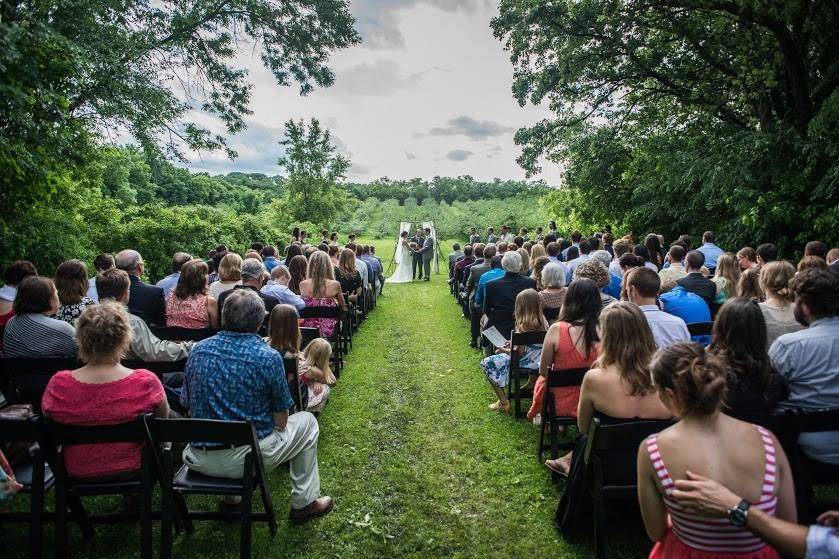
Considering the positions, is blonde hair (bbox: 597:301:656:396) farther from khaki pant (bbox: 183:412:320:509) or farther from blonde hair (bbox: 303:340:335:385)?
blonde hair (bbox: 303:340:335:385)

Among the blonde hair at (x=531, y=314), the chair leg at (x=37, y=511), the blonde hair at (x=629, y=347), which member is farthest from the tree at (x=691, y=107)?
the chair leg at (x=37, y=511)

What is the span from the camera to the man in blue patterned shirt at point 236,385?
3285 mm

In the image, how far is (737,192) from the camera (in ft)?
41.8

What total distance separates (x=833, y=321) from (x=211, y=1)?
14698mm

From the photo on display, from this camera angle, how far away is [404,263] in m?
19.9

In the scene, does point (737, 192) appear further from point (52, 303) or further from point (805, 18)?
point (52, 303)

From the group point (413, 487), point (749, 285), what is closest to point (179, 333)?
point (413, 487)

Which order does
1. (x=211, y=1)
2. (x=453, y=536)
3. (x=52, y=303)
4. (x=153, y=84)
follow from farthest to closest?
(x=211, y=1) < (x=153, y=84) < (x=52, y=303) < (x=453, y=536)

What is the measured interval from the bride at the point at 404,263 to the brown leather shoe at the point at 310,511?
1596 centimetres

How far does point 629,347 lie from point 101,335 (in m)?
3.25

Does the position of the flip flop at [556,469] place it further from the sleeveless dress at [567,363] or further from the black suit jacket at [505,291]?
the black suit jacket at [505,291]

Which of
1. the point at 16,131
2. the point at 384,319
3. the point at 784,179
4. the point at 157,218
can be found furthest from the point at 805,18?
the point at 157,218

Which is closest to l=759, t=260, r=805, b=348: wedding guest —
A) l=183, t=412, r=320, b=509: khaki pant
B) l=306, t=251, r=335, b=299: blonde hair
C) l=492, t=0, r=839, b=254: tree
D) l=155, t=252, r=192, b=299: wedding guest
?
l=183, t=412, r=320, b=509: khaki pant

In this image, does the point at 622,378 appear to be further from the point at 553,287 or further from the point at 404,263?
the point at 404,263
